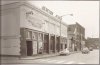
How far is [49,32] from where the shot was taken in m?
3.87

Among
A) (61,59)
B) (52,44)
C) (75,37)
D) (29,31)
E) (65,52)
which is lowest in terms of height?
(61,59)

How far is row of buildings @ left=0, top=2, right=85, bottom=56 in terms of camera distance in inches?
146

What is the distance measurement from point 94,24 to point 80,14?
0.35m

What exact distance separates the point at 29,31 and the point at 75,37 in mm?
844

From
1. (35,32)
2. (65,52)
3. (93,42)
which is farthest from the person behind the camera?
(65,52)

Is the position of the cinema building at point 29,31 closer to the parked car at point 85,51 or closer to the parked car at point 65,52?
the parked car at point 65,52

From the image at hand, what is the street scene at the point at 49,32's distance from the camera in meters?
3.71

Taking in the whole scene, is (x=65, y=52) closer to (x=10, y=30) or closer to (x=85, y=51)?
(x=85, y=51)

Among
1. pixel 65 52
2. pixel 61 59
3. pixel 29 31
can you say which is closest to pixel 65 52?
pixel 65 52

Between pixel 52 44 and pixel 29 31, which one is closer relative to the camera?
pixel 29 31

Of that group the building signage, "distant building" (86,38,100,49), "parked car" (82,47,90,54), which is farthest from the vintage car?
the building signage

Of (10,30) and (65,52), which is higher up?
(10,30)

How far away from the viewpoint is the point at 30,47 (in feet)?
12.2

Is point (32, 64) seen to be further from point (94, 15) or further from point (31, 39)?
point (94, 15)
